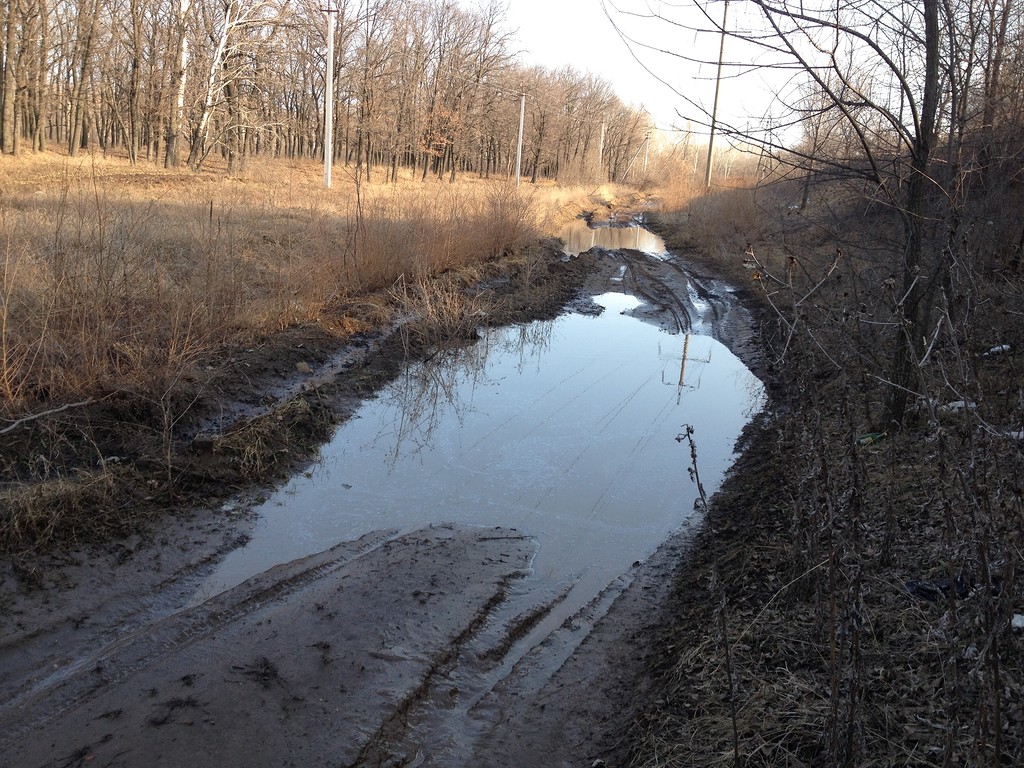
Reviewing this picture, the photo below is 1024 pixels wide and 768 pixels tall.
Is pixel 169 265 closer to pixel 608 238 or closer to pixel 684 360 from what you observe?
pixel 684 360

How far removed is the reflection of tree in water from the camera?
7445 mm

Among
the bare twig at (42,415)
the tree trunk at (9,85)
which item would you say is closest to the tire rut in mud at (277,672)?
the bare twig at (42,415)

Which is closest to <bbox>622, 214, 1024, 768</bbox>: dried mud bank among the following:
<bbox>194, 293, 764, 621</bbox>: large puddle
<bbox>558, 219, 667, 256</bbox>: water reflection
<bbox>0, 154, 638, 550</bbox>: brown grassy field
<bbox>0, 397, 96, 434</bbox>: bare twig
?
<bbox>194, 293, 764, 621</bbox>: large puddle

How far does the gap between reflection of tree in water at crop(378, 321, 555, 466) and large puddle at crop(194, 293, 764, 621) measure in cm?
3

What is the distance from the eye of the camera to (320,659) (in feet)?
12.2

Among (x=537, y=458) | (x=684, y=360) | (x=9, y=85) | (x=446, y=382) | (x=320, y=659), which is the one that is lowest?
(x=320, y=659)

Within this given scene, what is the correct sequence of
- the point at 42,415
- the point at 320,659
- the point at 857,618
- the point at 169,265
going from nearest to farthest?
the point at 857,618
the point at 320,659
the point at 42,415
the point at 169,265

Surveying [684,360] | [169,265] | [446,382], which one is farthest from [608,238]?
[446,382]

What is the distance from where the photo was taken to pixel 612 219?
40.9 m

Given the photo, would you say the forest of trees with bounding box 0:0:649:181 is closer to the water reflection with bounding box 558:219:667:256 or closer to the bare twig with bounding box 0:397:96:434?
the water reflection with bounding box 558:219:667:256

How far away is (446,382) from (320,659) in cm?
561

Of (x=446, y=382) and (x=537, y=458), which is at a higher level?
(x=446, y=382)

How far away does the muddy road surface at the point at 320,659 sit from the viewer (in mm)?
3182

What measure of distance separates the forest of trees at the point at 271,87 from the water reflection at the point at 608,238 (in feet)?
26.7
